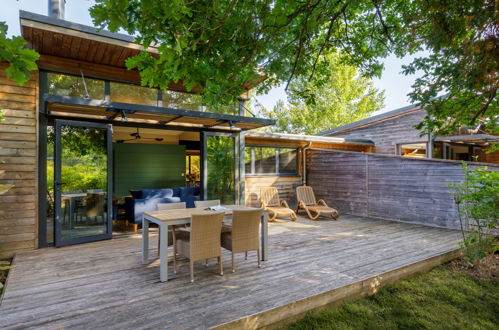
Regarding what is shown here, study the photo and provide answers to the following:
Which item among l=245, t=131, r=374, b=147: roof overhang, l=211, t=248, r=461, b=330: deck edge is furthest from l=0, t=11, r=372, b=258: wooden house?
l=211, t=248, r=461, b=330: deck edge

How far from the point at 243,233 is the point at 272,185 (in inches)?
220

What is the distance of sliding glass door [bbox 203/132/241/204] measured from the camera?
7.13 metres

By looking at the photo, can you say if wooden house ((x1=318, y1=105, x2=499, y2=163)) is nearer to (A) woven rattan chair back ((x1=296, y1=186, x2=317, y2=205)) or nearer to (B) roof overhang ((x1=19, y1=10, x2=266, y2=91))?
(A) woven rattan chair back ((x1=296, y1=186, x2=317, y2=205))

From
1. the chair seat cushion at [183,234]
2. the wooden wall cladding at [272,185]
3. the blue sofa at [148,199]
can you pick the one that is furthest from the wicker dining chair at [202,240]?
the wooden wall cladding at [272,185]

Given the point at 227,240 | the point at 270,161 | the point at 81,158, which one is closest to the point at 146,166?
the point at 270,161

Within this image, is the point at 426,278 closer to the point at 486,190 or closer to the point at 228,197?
the point at 486,190

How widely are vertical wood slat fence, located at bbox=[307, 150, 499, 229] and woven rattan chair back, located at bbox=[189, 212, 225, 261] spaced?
5.92m

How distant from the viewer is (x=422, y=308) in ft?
11.1

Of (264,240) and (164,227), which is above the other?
(164,227)

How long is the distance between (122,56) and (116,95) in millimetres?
794

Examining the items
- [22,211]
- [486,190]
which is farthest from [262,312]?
[22,211]

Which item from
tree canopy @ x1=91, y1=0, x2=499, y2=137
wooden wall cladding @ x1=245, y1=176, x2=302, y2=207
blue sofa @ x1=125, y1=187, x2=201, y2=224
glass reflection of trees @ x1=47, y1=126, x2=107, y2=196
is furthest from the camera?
wooden wall cladding @ x1=245, y1=176, x2=302, y2=207

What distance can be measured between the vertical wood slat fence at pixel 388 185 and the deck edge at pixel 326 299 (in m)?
3.06

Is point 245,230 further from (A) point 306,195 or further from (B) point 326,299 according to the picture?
(A) point 306,195
